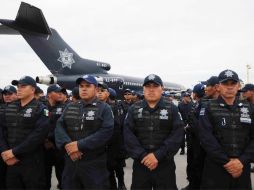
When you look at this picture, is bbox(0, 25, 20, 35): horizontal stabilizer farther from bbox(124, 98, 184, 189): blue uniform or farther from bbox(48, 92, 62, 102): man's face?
bbox(124, 98, 184, 189): blue uniform

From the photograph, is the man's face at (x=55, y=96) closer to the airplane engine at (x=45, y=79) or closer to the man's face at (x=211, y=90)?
the man's face at (x=211, y=90)

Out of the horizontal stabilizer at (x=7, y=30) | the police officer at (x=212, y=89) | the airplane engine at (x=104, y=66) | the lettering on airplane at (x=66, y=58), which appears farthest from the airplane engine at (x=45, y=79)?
the police officer at (x=212, y=89)

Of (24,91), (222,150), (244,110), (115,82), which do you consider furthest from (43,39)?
(222,150)

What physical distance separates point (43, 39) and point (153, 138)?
1269 cm

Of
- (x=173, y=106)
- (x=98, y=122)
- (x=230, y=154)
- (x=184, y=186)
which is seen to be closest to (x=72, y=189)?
(x=98, y=122)

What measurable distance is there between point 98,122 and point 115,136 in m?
1.64

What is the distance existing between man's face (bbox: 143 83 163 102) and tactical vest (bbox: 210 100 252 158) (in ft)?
Result: 2.40

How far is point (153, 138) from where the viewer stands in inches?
148

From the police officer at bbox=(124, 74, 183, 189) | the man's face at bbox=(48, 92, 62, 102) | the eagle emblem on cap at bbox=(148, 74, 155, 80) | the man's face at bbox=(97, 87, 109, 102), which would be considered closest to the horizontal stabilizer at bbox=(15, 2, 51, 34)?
the man's face at bbox=(48, 92, 62, 102)

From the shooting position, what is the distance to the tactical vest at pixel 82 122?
3792 mm

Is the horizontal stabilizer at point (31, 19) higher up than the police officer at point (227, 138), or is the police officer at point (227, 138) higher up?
the horizontal stabilizer at point (31, 19)

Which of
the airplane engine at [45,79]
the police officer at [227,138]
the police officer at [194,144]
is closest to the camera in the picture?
the police officer at [227,138]

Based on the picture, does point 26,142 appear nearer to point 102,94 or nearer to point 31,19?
point 102,94

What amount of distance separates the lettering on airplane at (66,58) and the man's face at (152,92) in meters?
13.0
